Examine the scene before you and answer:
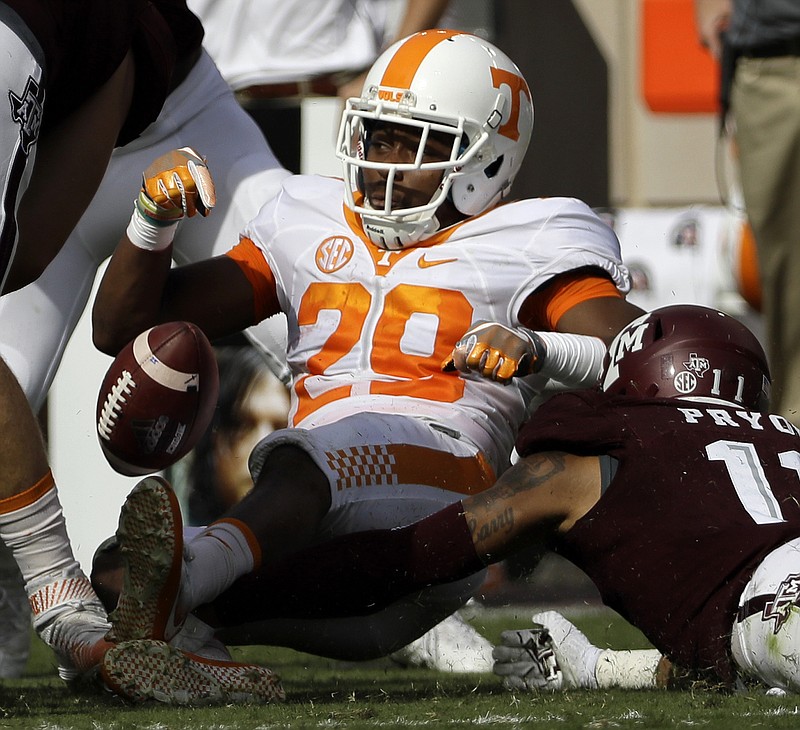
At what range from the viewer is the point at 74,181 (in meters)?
3.37

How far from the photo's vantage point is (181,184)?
3.24 m

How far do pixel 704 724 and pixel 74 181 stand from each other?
1.70 meters

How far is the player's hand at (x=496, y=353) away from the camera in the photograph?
311 cm

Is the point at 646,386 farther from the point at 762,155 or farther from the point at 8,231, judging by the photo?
the point at 762,155

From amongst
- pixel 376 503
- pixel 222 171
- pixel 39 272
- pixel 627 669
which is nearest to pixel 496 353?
pixel 376 503

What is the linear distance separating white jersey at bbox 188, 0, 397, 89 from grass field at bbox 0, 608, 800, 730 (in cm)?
231

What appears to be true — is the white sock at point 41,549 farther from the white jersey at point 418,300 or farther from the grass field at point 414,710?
the white jersey at point 418,300

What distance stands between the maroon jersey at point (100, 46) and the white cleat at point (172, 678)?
1069 millimetres

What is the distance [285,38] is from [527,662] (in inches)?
99.7

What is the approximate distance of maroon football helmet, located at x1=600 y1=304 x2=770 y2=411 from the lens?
307 cm

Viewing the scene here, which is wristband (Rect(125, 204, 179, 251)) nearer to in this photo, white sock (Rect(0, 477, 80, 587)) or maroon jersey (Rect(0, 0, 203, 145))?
maroon jersey (Rect(0, 0, 203, 145))

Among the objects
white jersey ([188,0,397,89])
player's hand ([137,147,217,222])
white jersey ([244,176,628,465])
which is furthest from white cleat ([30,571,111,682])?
white jersey ([188,0,397,89])

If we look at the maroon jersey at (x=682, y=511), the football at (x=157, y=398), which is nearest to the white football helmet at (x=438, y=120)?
the football at (x=157, y=398)

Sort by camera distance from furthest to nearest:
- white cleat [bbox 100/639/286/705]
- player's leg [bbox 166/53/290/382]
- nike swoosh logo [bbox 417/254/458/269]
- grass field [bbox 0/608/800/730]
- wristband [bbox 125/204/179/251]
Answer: player's leg [bbox 166/53/290/382] → nike swoosh logo [bbox 417/254/458/269] → wristband [bbox 125/204/179/251] → white cleat [bbox 100/639/286/705] → grass field [bbox 0/608/800/730]
